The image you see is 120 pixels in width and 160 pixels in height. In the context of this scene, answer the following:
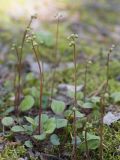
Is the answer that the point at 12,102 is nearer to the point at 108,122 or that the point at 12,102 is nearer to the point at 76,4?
the point at 108,122

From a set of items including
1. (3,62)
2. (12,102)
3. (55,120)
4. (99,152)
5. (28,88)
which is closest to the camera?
(99,152)

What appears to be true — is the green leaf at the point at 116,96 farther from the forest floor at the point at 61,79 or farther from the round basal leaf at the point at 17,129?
the round basal leaf at the point at 17,129

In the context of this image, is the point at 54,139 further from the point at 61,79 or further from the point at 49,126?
the point at 61,79

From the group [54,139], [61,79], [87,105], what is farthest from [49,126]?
[61,79]

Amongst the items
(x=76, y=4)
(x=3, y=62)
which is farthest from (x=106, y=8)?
(x=3, y=62)

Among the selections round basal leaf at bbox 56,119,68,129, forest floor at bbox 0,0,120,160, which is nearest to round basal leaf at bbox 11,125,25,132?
forest floor at bbox 0,0,120,160
